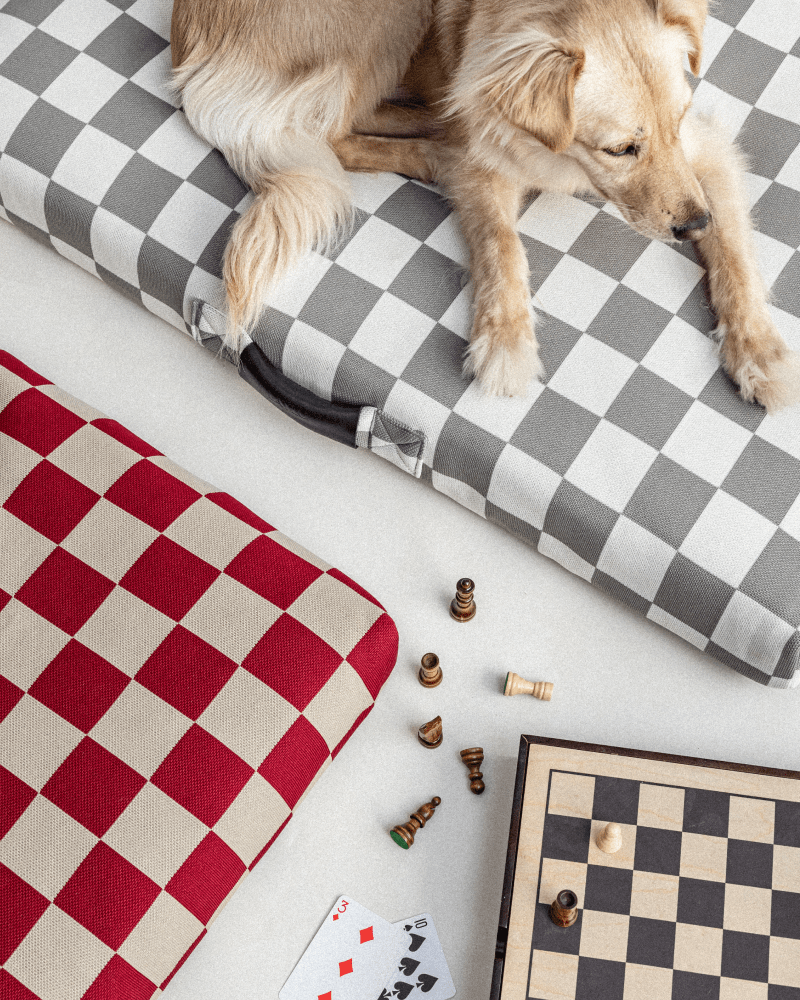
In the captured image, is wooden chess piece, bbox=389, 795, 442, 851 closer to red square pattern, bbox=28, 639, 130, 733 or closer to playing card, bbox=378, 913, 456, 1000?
playing card, bbox=378, 913, 456, 1000

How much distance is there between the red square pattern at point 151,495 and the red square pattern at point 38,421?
13cm

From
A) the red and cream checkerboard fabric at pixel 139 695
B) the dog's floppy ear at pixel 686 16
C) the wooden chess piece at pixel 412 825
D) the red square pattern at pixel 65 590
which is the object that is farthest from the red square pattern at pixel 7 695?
the dog's floppy ear at pixel 686 16

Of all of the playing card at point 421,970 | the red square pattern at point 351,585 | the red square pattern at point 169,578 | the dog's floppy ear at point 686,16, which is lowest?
the playing card at point 421,970

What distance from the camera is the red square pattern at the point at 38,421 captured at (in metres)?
1.48

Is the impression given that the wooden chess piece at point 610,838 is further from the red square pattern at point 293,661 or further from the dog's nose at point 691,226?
the dog's nose at point 691,226

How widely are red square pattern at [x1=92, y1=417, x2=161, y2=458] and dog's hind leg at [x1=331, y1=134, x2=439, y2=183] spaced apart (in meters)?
0.64

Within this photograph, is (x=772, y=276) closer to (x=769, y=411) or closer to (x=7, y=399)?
(x=769, y=411)

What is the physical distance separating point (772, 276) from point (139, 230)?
44.5 inches

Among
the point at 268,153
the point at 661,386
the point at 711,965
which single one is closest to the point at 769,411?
the point at 661,386

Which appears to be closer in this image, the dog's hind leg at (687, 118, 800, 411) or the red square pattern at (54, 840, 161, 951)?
the red square pattern at (54, 840, 161, 951)

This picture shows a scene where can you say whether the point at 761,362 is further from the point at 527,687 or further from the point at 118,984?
the point at 118,984

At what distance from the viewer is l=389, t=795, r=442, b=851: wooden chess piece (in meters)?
1.41

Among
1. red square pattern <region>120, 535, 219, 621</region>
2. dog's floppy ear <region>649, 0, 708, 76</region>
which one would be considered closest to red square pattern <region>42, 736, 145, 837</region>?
red square pattern <region>120, 535, 219, 621</region>

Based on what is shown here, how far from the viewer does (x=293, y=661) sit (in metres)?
1.33
